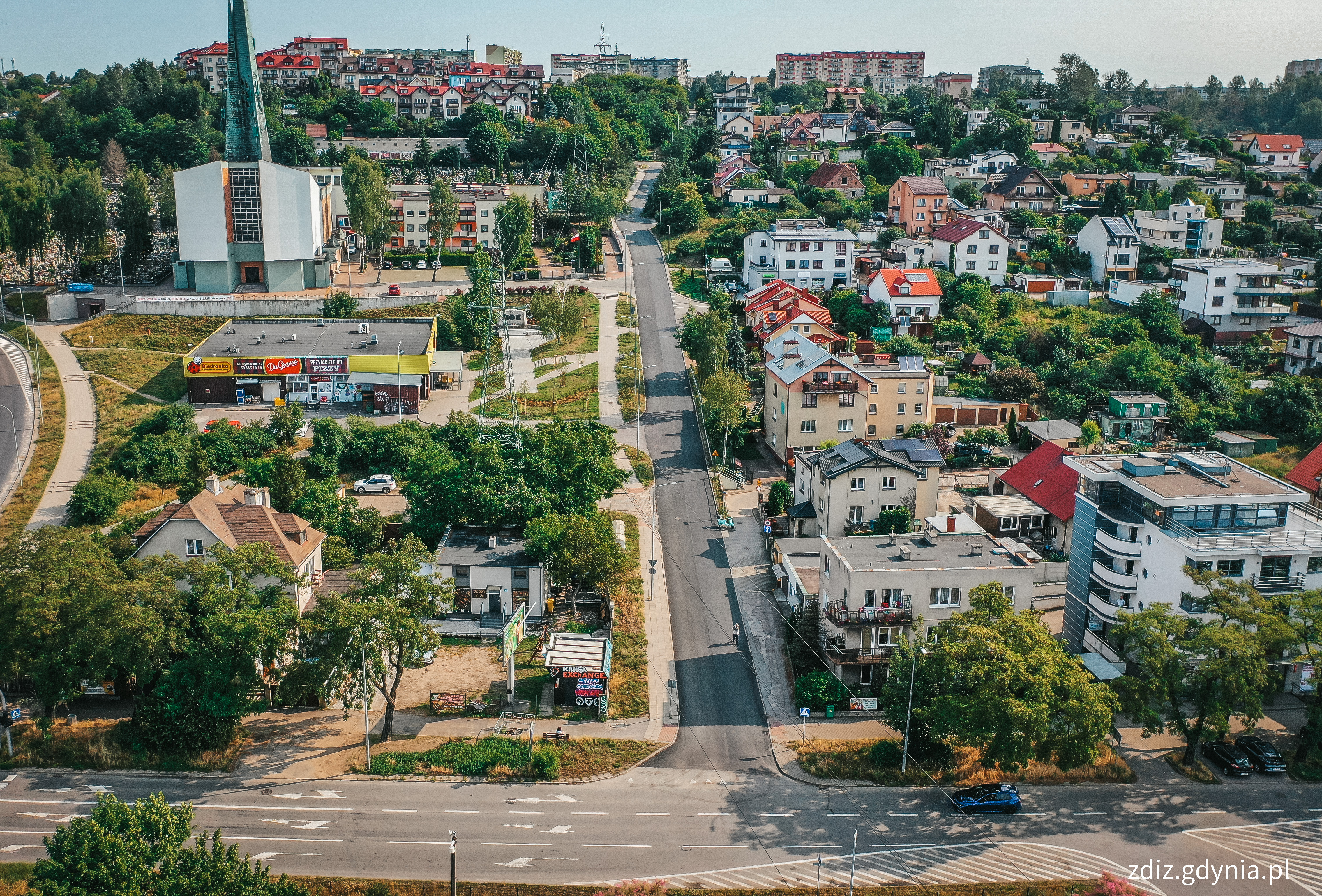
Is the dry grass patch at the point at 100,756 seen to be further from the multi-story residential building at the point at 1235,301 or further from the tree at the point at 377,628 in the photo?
the multi-story residential building at the point at 1235,301

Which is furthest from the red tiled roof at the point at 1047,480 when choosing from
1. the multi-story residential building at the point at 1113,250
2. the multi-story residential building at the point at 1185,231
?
the multi-story residential building at the point at 1185,231

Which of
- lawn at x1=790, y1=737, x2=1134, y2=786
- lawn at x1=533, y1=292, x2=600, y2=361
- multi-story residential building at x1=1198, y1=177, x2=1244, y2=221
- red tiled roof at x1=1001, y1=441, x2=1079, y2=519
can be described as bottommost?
lawn at x1=790, y1=737, x2=1134, y2=786

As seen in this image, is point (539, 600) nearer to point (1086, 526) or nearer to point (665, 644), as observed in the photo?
point (665, 644)

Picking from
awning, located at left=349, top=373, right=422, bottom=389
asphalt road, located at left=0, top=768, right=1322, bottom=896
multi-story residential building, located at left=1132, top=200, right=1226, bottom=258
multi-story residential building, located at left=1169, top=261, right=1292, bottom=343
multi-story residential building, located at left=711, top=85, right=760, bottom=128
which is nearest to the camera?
asphalt road, located at left=0, top=768, right=1322, bottom=896

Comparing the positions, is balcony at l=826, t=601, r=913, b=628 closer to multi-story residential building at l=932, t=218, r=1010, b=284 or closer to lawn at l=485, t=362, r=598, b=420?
lawn at l=485, t=362, r=598, b=420

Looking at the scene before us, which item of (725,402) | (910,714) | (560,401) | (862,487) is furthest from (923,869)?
(560,401)

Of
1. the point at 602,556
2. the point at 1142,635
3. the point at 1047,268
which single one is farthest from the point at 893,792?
the point at 1047,268

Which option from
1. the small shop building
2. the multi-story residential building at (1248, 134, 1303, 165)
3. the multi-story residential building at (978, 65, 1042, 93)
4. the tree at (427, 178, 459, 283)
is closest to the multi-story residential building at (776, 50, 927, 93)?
the multi-story residential building at (978, 65, 1042, 93)
